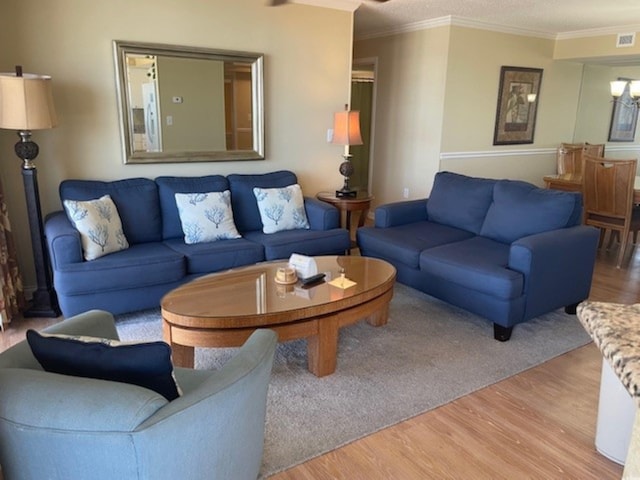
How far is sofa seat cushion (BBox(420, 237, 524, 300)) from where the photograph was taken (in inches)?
115

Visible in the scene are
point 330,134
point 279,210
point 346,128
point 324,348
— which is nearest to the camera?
point 324,348

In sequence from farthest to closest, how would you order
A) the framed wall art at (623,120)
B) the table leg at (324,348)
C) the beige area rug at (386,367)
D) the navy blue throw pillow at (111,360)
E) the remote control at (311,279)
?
the framed wall art at (623,120) → the remote control at (311,279) → the table leg at (324,348) → the beige area rug at (386,367) → the navy blue throw pillow at (111,360)

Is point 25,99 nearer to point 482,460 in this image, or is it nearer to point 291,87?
point 291,87

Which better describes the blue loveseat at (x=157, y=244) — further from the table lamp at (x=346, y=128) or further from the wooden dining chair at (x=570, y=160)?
the wooden dining chair at (x=570, y=160)

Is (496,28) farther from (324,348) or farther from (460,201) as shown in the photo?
(324,348)

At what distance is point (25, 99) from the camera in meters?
2.93

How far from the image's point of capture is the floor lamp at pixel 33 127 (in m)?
2.92

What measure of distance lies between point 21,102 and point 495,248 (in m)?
3.24

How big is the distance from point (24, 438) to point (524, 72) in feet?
21.0

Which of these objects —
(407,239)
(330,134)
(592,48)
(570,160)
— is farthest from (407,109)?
(407,239)

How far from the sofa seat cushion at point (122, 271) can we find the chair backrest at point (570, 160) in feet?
15.9

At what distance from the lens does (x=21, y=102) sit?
2920 mm

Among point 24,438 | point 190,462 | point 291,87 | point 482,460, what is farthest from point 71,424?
point 291,87

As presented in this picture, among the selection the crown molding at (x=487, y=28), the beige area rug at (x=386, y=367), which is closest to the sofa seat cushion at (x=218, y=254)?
the beige area rug at (x=386, y=367)
